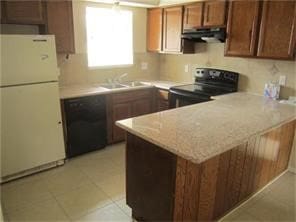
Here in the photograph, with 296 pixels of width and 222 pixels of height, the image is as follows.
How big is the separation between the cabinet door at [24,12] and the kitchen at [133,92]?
0.01m

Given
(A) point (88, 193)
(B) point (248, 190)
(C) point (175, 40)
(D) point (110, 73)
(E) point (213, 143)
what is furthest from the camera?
(D) point (110, 73)

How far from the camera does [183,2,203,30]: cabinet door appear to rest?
3314mm

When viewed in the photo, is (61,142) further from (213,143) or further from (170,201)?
(213,143)

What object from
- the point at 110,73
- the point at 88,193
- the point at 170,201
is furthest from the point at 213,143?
the point at 110,73

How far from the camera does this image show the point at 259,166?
2.40 meters

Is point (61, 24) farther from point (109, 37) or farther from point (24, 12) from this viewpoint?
point (109, 37)

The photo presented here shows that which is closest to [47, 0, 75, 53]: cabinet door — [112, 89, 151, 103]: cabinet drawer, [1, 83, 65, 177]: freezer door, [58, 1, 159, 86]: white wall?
[58, 1, 159, 86]: white wall

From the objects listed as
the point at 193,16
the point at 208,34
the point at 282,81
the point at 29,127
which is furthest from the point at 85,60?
the point at 282,81

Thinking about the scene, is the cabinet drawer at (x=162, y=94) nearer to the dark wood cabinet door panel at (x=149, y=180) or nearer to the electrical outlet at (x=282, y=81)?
the electrical outlet at (x=282, y=81)

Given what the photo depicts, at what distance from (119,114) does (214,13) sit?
1.94m

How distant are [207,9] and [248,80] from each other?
1118 mm

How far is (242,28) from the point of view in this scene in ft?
9.34

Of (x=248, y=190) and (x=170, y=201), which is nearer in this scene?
(x=170, y=201)

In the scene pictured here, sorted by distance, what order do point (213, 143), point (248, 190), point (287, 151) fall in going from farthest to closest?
point (287, 151) → point (248, 190) → point (213, 143)
